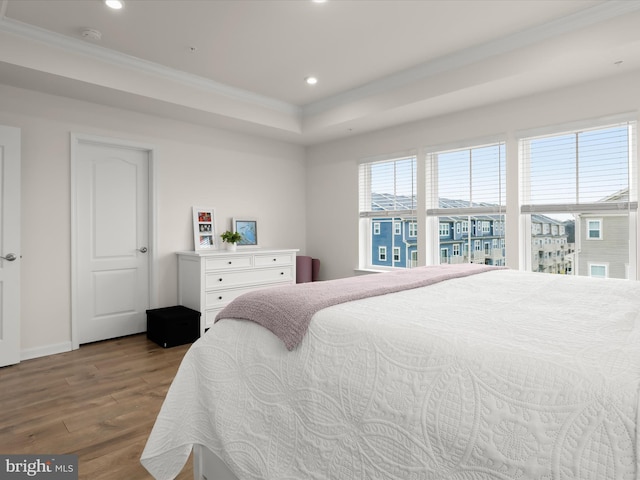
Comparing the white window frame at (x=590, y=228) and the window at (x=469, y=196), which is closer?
the white window frame at (x=590, y=228)

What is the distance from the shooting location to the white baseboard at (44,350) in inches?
132

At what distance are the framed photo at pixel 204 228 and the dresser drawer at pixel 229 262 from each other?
53 cm

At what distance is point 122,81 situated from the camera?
339 centimetres

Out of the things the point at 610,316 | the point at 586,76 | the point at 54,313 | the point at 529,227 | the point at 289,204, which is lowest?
the point at 54,313

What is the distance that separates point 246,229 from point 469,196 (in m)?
2.70

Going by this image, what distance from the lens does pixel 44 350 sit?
3.46m

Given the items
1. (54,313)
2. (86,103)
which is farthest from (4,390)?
(86,103)

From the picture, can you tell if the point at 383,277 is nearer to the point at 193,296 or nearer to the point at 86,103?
the point at 193,296

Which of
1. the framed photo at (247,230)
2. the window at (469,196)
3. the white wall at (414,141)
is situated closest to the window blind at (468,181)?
the window at (469,196)

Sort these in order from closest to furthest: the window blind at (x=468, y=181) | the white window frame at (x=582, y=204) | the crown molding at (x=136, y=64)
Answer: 1. the crown molding at (x=136, y=64)
2. the white window frame at (x=582, y=204)
3. the window blind at (x=468, y=181)

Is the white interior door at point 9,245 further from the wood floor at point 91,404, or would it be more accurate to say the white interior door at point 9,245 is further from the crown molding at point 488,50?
the crown molding at point 488,50

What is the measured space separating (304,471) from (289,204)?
457 cm

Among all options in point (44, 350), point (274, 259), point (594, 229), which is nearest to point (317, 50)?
point (274, 259)

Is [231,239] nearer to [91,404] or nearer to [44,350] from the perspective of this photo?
[44,350]
